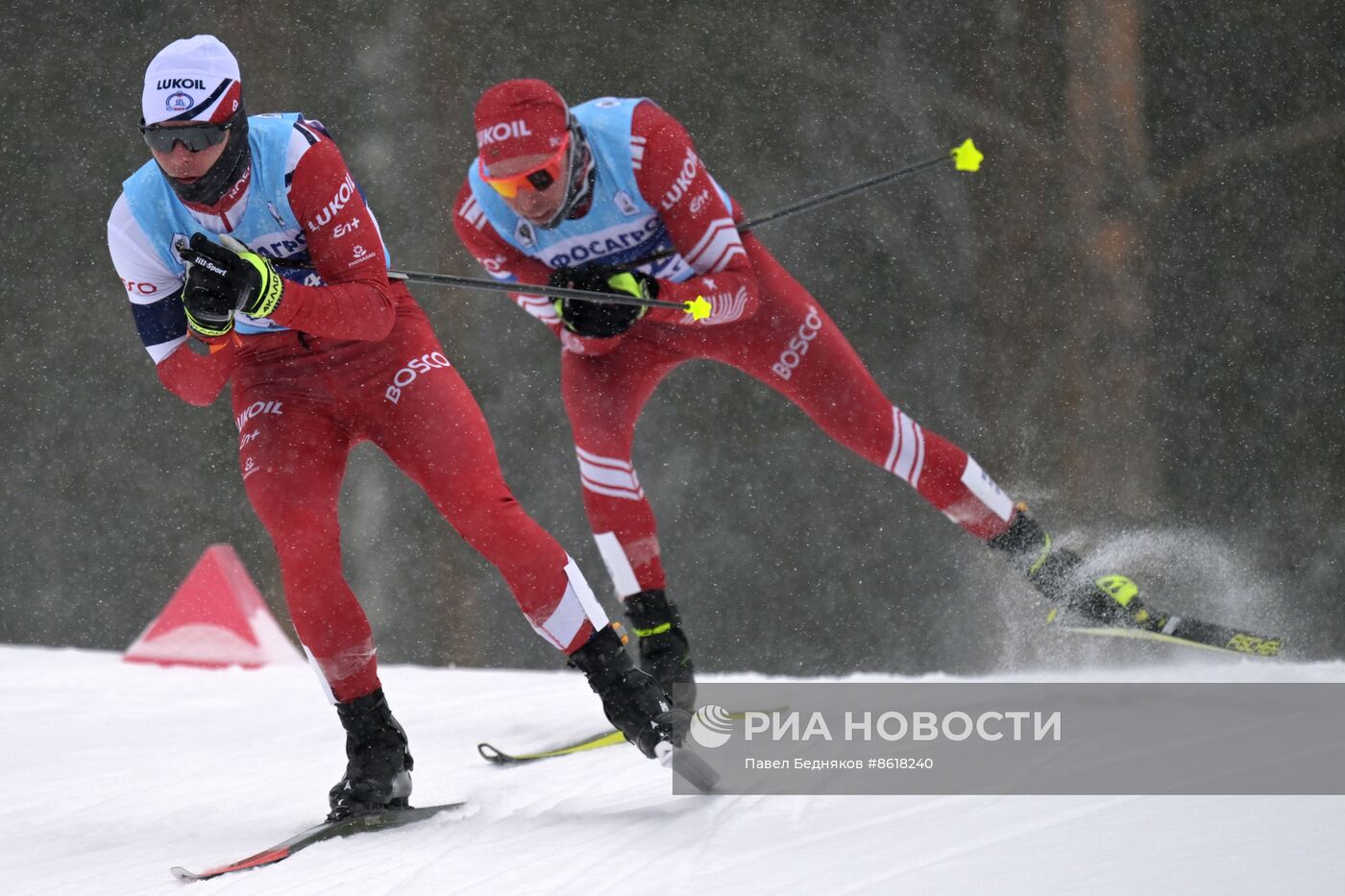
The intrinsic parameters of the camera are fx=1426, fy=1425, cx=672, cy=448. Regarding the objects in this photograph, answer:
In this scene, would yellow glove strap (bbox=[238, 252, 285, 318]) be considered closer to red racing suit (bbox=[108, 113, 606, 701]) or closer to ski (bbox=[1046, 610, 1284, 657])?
red racing suit (bbox=[108, 113, 606, 701])

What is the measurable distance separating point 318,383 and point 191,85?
1.81 feet

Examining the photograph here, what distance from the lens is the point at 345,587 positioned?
2492 millimetres

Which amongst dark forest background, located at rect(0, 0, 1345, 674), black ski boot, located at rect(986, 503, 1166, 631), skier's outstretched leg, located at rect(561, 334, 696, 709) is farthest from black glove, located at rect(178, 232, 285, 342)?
dark forest background, located at rect(0, 0, 1345, 674)

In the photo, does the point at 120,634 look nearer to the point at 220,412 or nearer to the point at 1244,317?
the point at 220,412

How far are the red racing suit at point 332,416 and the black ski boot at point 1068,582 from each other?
1335 mm

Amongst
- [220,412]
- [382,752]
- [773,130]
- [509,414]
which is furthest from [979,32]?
[382,752]

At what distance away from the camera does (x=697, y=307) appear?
3012 millimetres

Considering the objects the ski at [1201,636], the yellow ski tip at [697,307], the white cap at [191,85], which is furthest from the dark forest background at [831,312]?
the white cap at [191,85]

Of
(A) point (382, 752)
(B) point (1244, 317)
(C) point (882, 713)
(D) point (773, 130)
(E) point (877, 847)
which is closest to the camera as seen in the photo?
(E) point (877, 847)

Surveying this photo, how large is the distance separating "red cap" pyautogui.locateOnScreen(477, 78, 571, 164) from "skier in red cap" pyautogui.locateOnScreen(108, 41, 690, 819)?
0.41m

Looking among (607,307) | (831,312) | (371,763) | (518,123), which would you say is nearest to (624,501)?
(607,307)

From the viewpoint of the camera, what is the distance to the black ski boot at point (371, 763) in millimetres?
2451

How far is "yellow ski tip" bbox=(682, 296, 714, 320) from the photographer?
301 cm

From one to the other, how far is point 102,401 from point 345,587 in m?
4.12
